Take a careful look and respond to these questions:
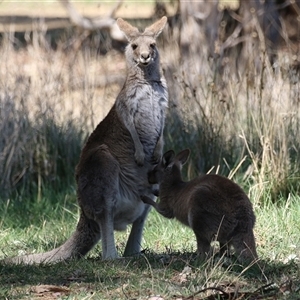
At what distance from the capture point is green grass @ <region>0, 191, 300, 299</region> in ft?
14.5

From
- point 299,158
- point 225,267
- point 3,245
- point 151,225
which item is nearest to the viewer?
point 225,267

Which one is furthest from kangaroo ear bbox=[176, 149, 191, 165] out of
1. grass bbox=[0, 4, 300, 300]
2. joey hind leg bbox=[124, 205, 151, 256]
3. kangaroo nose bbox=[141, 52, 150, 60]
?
kangaroo nose bbox=[141, 52, 150, 60]

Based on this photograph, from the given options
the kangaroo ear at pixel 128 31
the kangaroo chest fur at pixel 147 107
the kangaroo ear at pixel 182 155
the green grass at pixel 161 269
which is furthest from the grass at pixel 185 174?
the kangaroo ear at pixel 128 31

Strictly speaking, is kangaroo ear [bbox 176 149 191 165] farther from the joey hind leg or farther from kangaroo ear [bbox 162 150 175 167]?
the joey hind leg

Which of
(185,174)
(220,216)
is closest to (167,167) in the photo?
(220,216)

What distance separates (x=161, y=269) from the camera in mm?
4816

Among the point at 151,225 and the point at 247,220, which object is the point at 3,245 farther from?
the point at 247,220

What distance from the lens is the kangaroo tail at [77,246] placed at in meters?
5.49

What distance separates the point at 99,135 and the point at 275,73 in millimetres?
2763

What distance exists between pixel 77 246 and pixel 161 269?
1.04m

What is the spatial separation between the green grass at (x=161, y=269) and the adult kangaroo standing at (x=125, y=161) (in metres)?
0.20

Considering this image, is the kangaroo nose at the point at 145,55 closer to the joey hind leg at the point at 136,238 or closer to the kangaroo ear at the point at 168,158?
the kangaroo ear at the point at 168,158

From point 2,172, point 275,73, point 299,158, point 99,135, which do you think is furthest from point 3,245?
point 275,73

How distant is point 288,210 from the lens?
642 centimetres
